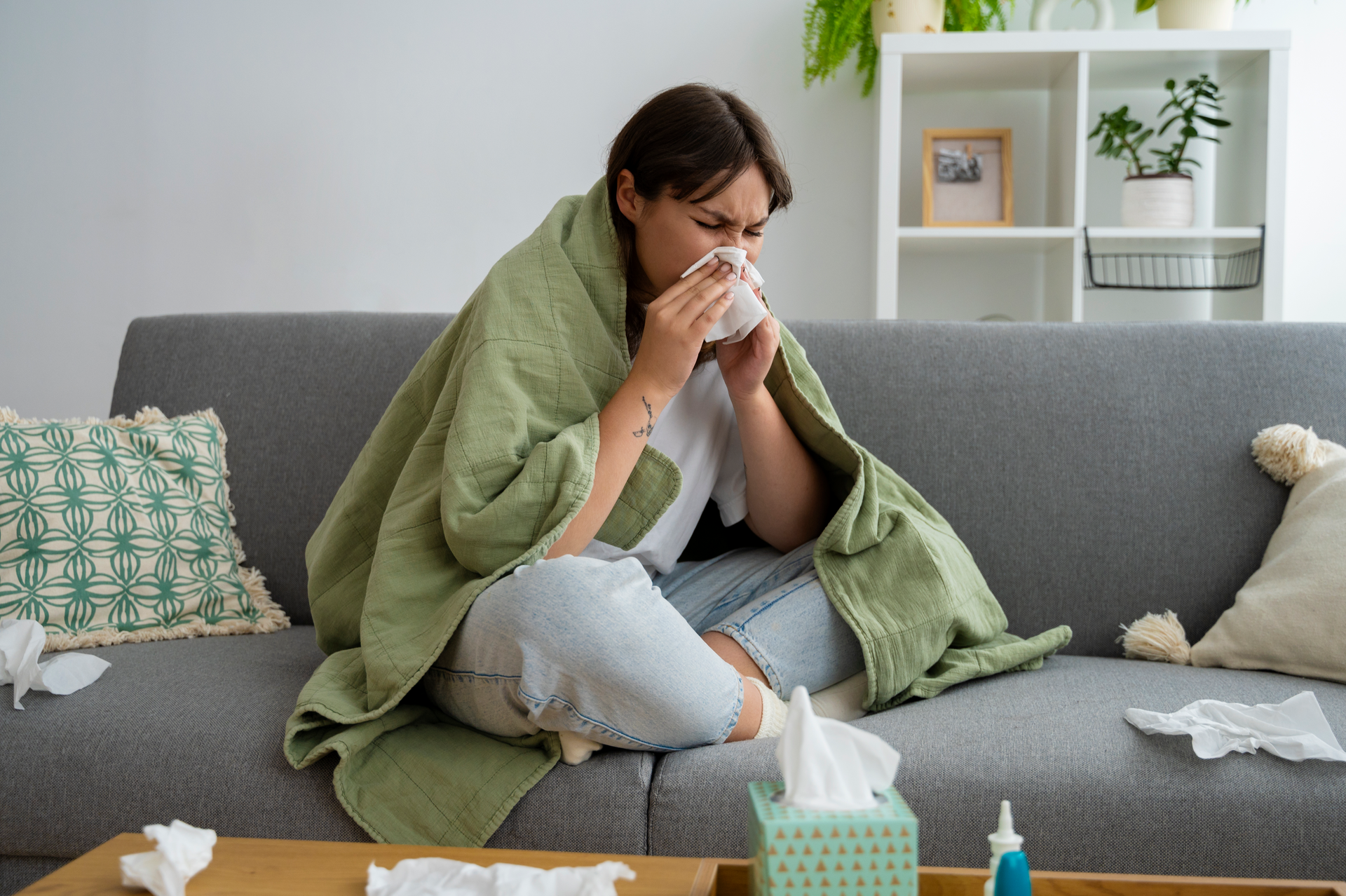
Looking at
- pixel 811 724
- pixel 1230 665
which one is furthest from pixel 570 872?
pixel 1230 665

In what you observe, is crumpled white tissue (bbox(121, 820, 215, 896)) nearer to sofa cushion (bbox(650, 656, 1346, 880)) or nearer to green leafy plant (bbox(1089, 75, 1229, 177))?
sofa cushion (bbox(650, 656, 1346, 880))

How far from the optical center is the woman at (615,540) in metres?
0.96

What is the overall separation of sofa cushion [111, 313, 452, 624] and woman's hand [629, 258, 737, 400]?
591 mm

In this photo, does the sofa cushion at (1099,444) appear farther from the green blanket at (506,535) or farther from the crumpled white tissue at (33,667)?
the crumpled white tissue at (33,667)

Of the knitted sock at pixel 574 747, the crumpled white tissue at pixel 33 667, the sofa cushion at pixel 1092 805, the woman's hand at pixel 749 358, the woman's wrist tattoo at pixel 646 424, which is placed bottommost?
the sofa cushion at pixel 1092 805

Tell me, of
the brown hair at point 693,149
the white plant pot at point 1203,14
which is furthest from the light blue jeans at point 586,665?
the white plant pot at point 1203,14

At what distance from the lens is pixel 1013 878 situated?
549mm

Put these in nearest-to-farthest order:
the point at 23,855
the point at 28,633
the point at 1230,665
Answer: the point at 23,855 → the point at 28,633 → the point at 1230,665

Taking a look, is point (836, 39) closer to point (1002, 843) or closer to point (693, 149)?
point (693, 149)

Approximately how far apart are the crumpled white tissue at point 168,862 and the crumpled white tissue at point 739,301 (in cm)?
77

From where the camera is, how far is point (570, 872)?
621 millimetres

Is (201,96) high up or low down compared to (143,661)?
up

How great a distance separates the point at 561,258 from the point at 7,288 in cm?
209

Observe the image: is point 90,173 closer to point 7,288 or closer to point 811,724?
point 7,288
